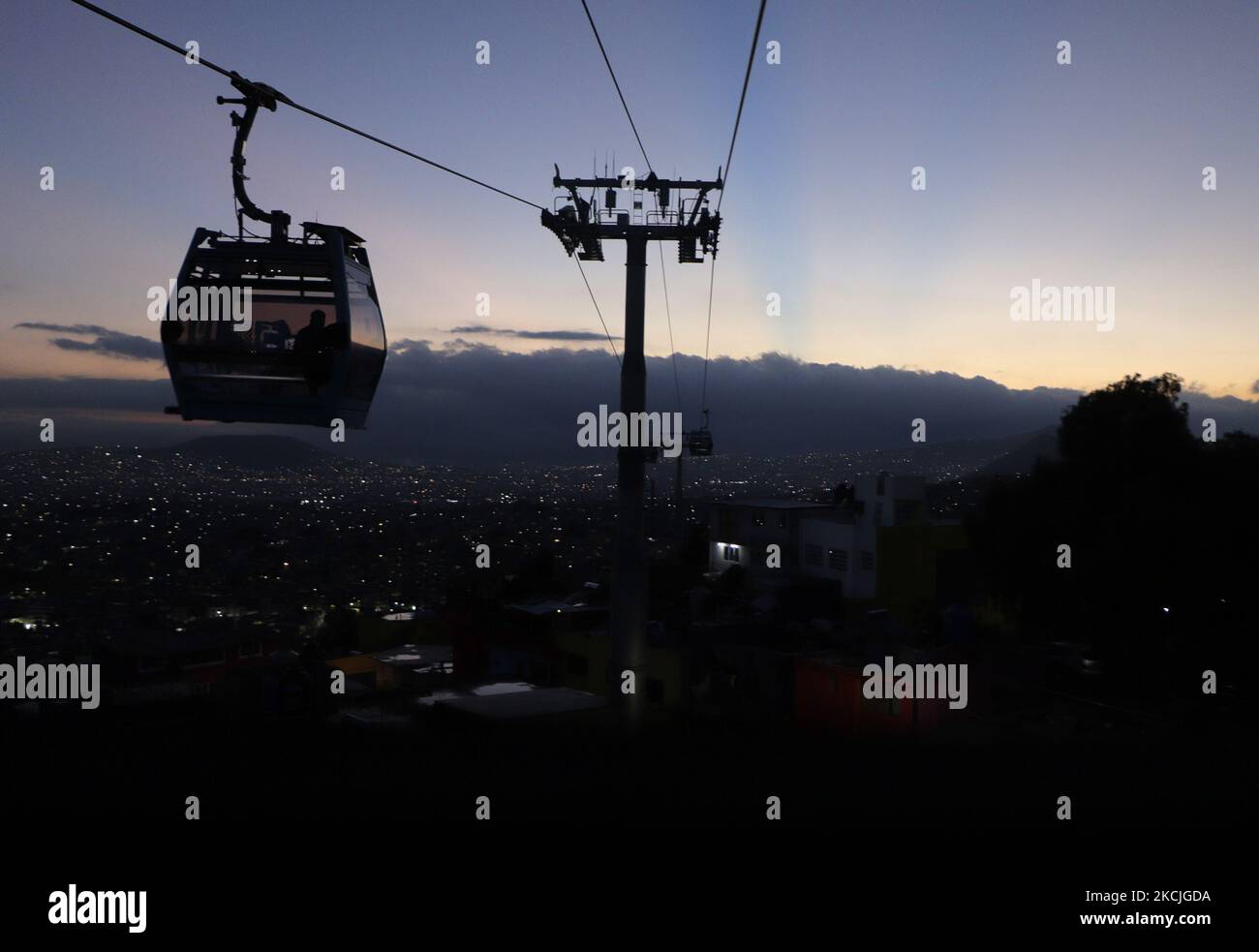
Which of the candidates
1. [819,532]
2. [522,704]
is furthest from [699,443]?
[819,532]

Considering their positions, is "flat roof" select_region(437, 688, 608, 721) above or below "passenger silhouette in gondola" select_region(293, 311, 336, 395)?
below

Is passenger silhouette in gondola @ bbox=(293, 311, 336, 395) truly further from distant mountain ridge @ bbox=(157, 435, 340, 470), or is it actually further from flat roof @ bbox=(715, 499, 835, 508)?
distant mountain ridge @ bbox=(157, 435, 340, 470)

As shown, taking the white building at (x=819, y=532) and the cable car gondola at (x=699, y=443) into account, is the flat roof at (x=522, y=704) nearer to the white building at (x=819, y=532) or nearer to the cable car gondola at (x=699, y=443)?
the cable car gondola at (x=699, y=443)

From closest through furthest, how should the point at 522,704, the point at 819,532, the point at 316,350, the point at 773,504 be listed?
the point at 316,350 → the point at 522,704 → the point at 819,532 → the point at 773,504

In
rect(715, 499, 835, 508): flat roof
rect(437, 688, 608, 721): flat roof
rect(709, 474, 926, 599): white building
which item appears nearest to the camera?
rect(437, 688, 608, 721): flat roof

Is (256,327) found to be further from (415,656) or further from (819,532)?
(819,532)

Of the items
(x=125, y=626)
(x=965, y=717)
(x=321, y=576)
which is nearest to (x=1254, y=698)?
(x=965, y=717)

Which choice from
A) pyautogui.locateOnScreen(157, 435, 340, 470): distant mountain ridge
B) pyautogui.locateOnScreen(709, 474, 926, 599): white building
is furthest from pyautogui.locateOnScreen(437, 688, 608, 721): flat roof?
pyautogui.locateOnScreen(157, 435, 340, 470): distant mountain ridge

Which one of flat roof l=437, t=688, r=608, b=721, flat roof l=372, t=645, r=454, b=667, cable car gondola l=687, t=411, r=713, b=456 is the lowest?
flat roof l=372, t=645, r=454, b=667

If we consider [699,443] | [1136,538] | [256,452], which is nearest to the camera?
[1136,538]

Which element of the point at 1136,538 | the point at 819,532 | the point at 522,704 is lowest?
the point at 522,704
